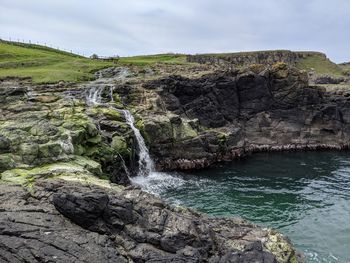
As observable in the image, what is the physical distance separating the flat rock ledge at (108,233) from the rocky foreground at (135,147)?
7 cm

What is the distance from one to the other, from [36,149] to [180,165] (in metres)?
29.6

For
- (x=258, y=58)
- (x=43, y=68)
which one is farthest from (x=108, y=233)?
(x=258, y=58)

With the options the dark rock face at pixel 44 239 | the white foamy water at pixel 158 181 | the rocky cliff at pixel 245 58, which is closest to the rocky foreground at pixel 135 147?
the dark rock face at pixel 44 239

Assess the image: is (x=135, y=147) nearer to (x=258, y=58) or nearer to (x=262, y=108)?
(x=262, y=108)

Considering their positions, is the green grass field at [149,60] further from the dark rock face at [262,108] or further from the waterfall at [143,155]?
the waterfall at [143,155]

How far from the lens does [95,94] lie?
7575 centimetres

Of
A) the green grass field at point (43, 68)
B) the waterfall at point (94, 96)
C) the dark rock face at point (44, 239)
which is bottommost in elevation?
the dark rock face at point (44, 239)

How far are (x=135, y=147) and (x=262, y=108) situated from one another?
41.0 m

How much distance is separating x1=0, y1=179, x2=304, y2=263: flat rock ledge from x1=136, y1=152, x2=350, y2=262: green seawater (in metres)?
10.9

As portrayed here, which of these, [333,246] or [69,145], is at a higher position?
[69,145]

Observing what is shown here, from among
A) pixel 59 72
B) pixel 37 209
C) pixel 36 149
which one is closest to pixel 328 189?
pixel 36 149

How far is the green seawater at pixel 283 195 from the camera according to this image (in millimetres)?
39250

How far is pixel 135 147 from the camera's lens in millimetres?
62625

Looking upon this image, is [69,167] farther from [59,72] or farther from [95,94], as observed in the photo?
[59,72]
